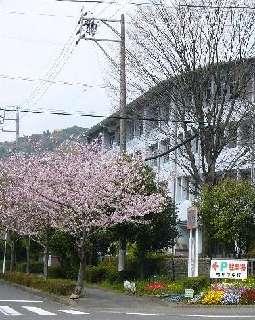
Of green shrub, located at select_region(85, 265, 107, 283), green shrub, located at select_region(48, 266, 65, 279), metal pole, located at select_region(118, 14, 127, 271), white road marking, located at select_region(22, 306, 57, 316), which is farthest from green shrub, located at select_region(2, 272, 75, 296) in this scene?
white road marking, located at select_region(22, 306, 57, 316)

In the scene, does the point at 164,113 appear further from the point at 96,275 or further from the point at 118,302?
the point at 118,302

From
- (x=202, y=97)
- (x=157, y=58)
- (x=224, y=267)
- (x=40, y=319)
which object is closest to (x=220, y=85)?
(x=202, y=97)

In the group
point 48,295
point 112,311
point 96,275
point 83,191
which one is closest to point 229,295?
point 112,311

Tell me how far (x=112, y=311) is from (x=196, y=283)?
4376 millimetres

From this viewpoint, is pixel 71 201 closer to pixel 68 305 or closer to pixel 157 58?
pixel 68 305

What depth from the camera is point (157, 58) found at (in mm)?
31531

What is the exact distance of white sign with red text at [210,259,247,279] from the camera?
80.7ft

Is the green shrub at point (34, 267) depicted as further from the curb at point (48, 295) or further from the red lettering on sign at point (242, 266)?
the red lettering on sign at point (242, 266)

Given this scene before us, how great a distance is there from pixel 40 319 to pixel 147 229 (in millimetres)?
12184

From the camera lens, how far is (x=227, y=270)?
24672 millimetres

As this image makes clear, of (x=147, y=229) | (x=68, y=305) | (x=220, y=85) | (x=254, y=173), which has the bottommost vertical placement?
(x=68, y=305)

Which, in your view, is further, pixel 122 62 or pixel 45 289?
pixel 122 62

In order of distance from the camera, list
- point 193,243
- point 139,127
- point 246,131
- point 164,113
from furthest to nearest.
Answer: point 139,127
point 164,113
point 246,131
point 193,243

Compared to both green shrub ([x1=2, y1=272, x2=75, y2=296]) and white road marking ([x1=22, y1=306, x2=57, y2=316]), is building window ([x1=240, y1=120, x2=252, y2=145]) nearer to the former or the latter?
green shrub ([x1=2, y1=272, x2=75, y2=296])
